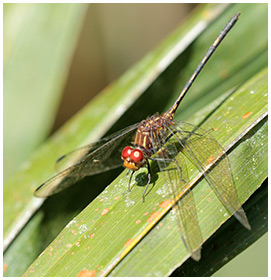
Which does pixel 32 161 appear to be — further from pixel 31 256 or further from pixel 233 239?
pixel 233 239

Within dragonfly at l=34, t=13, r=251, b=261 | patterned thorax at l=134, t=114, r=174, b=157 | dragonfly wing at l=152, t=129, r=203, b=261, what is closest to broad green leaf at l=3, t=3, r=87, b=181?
dragonfly at l=34, t=13, r=251, b=261

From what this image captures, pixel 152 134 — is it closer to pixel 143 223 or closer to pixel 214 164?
pixel 214 164

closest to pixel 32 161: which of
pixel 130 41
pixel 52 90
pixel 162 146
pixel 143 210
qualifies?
pixel 52 90

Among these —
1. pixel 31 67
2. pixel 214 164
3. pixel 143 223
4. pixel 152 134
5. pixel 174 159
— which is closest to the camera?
pixel 143 223

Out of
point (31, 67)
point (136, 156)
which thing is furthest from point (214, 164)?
point (31, 67)

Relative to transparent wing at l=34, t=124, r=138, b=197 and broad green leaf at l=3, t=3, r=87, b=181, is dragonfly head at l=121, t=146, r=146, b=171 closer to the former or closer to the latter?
transparent wing at l=34, t=124, r=138, b=197

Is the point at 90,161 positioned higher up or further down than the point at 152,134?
higher up
